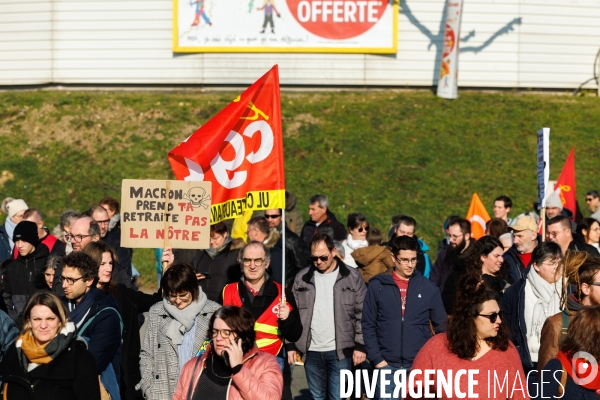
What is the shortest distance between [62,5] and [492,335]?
20.9 metres

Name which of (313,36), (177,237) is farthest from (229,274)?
(313,36)

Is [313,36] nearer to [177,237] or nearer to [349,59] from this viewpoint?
[349,59]

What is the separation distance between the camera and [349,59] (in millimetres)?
24125

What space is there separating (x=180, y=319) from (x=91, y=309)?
2.33ft

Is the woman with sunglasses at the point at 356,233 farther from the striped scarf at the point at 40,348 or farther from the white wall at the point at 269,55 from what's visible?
the white wall at the point at 269,55

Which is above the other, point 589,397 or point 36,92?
point 36,92

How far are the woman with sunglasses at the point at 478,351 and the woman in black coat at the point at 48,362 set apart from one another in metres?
1.96

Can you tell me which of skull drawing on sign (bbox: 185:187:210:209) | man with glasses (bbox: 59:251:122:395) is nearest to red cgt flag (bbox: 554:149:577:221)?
skull drawing on sign (bbox: 185:187:210:209)

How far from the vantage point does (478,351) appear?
5.49 meters

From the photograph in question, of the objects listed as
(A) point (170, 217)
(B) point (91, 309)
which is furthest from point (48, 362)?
(A) point (170, 217)

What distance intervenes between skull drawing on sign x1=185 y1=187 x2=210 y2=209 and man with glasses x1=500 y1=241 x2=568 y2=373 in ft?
8.94

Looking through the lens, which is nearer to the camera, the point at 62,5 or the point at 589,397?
the point at 589,397

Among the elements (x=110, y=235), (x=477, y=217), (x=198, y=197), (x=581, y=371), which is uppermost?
(x=477, y=217)

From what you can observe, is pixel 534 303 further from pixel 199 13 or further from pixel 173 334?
pixel 199 13
